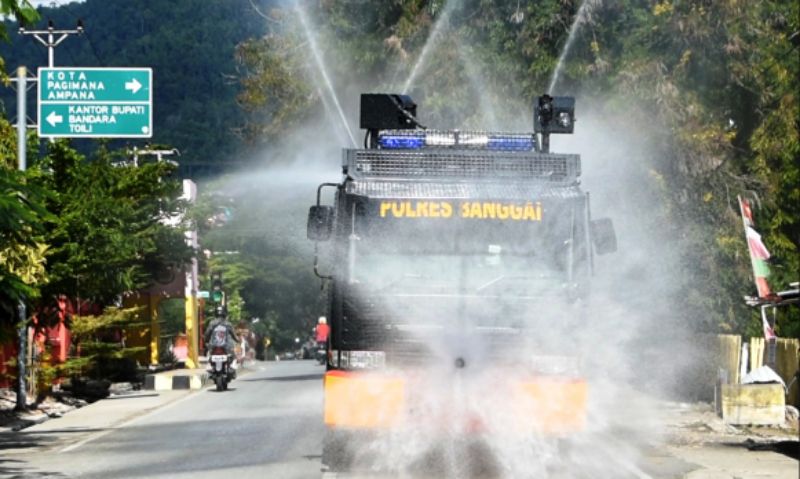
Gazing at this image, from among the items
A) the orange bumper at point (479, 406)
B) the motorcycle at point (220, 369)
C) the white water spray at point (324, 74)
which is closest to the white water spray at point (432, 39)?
the white water spray at point (324, 74)

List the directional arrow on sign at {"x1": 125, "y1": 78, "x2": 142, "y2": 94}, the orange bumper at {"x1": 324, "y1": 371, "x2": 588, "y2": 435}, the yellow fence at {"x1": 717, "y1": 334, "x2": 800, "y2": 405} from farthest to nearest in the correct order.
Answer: the directional arrow on sign at {"x1": 125, "y1": 78, "x2": 142, "y2": 94} → the yellow fence at {"x1": 717, "y1": 334, "x2": 800, "y2": 405} → the orange bumper at {"x1": 324, "y1": 371, "x2": 588, "y2": 435}

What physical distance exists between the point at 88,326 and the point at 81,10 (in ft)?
506

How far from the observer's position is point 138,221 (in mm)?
36094

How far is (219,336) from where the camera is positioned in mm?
33938

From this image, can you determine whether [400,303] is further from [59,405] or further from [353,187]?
[59,405]

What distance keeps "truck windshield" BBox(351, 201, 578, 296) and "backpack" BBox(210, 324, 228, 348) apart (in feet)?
64.6

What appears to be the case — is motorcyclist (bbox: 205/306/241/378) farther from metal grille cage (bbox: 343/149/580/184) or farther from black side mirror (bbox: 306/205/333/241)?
black side mirror (bbox: 306/205/333/241)

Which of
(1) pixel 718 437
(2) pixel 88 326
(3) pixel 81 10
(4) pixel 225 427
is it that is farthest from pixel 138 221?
(3) pixel 81 10

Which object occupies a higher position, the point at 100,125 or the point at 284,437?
the point at 100,125

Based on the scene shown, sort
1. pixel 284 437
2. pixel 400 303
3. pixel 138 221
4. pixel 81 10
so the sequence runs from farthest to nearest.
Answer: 1. pixel 81 10
2. pixel 138 221
3. pixel 284 437
4. pixel 400 303

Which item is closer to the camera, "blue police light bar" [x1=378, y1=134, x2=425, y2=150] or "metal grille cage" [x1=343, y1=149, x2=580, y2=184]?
"metal grille cage" [x1=343, y1=149, x2=580, y2=184]

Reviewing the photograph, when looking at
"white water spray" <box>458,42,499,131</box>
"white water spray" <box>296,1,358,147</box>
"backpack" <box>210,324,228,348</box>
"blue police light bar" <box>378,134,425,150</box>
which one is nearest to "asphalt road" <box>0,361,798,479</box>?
"blue police light bar" <box>378,134,425,150</box>

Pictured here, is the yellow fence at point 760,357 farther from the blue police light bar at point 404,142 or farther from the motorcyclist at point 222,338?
the motorcyclist at point 222,338

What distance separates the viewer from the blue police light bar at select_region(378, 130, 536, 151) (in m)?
15.4
